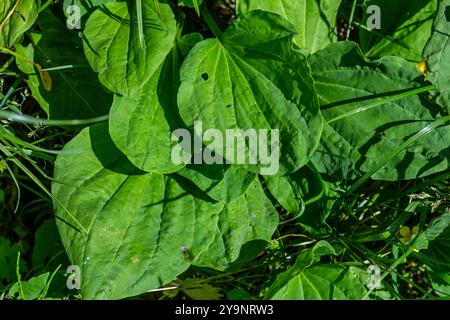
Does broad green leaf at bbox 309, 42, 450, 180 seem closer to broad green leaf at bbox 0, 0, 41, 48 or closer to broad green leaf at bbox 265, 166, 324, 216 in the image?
broad green leaf at bbox 265, 166, 324, 216

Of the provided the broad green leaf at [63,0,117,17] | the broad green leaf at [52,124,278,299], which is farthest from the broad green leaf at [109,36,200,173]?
the broad green leaf at [63,0,117,17]

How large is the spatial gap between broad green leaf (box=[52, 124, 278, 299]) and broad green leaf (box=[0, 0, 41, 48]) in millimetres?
348

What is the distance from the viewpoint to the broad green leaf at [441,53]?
1816 millimetres

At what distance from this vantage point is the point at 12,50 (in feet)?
6.51

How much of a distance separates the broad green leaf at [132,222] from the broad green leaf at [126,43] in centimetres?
22

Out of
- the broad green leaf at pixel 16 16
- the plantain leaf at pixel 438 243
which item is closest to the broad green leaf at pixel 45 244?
the broad green leaf at pixel 16 16

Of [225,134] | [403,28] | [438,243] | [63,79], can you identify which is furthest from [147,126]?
[438,243]

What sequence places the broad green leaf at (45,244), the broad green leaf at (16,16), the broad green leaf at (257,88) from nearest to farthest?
the broad green leaf at (257,88), the broad green leaf at (16,16), the broad green leaf at (45,244)

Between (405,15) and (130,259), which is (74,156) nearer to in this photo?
(130,259)

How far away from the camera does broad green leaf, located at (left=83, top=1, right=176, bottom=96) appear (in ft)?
5.77

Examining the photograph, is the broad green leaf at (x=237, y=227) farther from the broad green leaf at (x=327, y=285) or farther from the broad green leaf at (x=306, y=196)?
the broad green leaf at (x=327, y=285)

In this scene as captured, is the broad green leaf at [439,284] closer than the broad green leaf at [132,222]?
No
